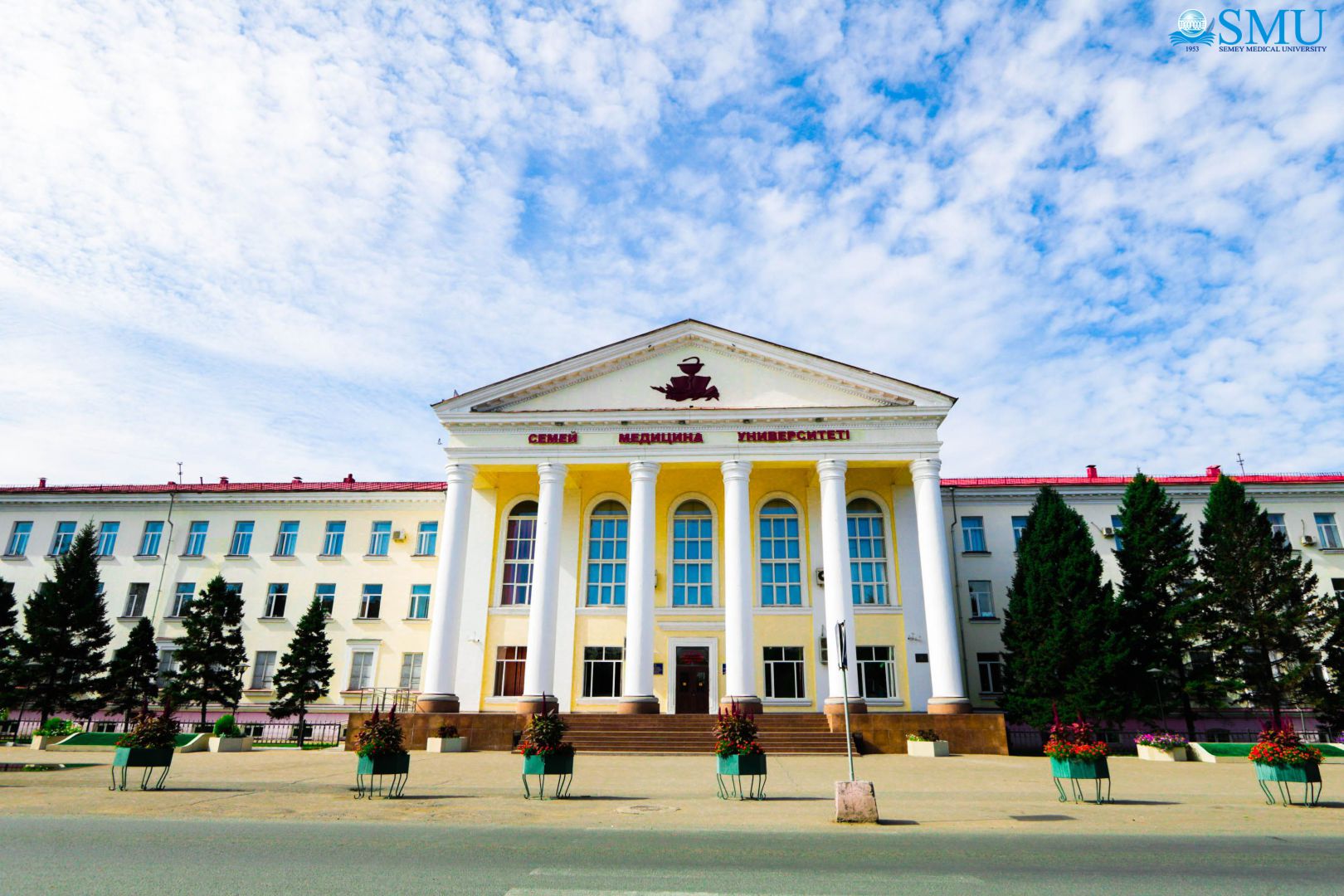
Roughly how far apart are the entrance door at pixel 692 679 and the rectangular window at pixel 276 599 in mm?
17965

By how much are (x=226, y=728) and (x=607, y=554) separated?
13.9 meters

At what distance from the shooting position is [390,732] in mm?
13305

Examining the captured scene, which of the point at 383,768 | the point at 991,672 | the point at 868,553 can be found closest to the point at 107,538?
the point at 383,768

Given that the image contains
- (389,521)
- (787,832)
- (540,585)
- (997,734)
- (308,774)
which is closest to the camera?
(787,832)

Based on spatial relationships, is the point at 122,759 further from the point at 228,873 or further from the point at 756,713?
the point at 756,713

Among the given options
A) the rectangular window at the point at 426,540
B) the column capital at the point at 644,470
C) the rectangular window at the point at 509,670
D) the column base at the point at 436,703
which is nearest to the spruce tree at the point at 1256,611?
the column capital at the point at 644,470

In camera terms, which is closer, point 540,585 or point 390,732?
point 390,732

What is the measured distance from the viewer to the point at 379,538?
34.7m

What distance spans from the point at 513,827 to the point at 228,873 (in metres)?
3.88

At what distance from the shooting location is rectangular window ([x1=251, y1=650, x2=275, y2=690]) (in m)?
32.4

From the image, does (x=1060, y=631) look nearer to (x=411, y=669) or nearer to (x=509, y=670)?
(x=509, y=670)

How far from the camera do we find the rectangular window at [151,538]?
35.1 meters

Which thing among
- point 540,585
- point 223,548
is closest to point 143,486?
point 223,548

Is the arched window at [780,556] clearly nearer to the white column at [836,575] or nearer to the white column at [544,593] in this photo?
the white column at [836,575]
